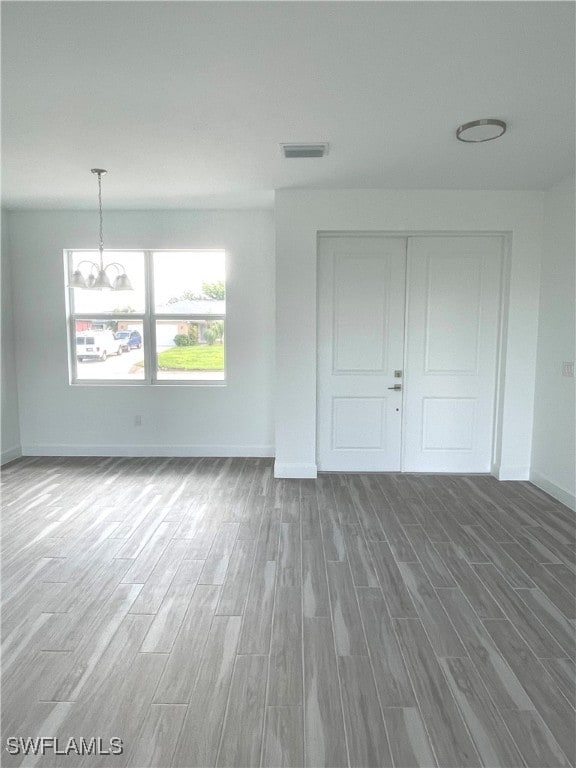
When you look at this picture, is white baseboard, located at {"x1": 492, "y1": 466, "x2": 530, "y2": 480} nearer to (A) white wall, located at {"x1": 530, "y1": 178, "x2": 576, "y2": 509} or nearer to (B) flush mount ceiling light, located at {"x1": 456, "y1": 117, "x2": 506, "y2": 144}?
(A) white wall, located at {"x1": 530, "y1": 178, "x2": 576, "y2": 509}

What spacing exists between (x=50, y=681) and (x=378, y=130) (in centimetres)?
339

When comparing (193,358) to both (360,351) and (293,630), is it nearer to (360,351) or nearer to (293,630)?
(360,351)

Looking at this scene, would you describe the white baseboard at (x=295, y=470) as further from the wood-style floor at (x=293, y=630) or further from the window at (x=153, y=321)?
the window at (x=153, y=321)

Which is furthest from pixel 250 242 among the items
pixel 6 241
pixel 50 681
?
pixel 50 681

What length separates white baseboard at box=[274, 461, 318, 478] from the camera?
13.8 feet

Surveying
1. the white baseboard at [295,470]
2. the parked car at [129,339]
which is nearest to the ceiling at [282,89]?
the parked car at [129,339]

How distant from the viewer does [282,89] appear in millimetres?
2219

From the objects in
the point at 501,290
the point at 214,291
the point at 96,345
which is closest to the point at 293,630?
the point at 501,290

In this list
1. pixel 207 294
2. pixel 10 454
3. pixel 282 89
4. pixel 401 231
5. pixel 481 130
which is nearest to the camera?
pixel 282 89

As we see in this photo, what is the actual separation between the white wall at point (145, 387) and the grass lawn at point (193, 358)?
16 centimetres

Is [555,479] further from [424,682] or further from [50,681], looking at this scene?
[50,681]

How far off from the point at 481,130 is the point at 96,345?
432 cm

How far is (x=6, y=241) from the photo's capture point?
15.4 ft

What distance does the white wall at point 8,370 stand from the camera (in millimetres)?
4672
